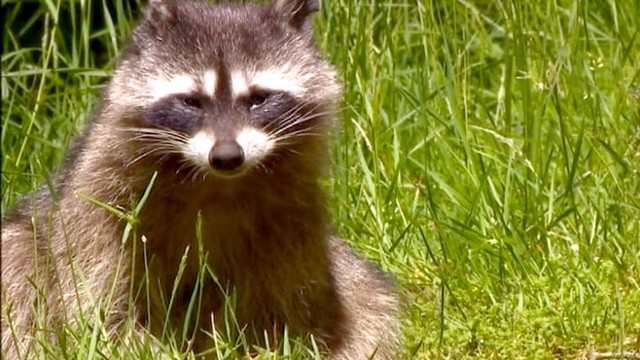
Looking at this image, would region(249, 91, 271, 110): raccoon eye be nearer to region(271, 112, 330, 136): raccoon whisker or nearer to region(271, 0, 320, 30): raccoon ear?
region(271, 112, 330, 136): raccoon whisker

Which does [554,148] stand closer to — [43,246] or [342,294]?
[342,294]

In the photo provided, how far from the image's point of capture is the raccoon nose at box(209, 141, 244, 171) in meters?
4.00

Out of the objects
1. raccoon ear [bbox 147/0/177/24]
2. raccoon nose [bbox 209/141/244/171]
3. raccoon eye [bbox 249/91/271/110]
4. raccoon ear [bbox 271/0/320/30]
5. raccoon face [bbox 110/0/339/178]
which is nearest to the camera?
raccoon nose [bbox 209/141/244/171]

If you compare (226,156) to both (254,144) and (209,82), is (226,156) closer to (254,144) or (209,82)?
(254,144)

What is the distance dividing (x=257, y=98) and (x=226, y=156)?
1.09ft

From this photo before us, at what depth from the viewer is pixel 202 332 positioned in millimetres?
4387

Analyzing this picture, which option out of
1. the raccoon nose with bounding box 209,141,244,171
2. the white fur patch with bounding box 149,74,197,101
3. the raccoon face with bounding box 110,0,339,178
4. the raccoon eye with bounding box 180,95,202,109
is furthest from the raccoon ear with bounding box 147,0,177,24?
the raccoon nose with bounding box 209,141,244,171

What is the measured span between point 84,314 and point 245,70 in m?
0.87

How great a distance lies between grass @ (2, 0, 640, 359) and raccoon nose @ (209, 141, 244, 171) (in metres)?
0.54

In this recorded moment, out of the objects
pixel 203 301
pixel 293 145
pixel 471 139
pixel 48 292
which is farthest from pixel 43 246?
pixel 471 139

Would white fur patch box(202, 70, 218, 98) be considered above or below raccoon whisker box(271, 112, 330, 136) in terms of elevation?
above

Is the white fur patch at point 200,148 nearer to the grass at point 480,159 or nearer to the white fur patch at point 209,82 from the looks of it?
the white fur patch at point 209,82

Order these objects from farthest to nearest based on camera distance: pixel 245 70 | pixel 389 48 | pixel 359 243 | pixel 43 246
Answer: pixel 389 48 < pixel 359 243 < pixel 43 246 < pixel 245 70

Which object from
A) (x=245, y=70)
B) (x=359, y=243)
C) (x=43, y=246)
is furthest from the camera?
(x=359, y=243)
